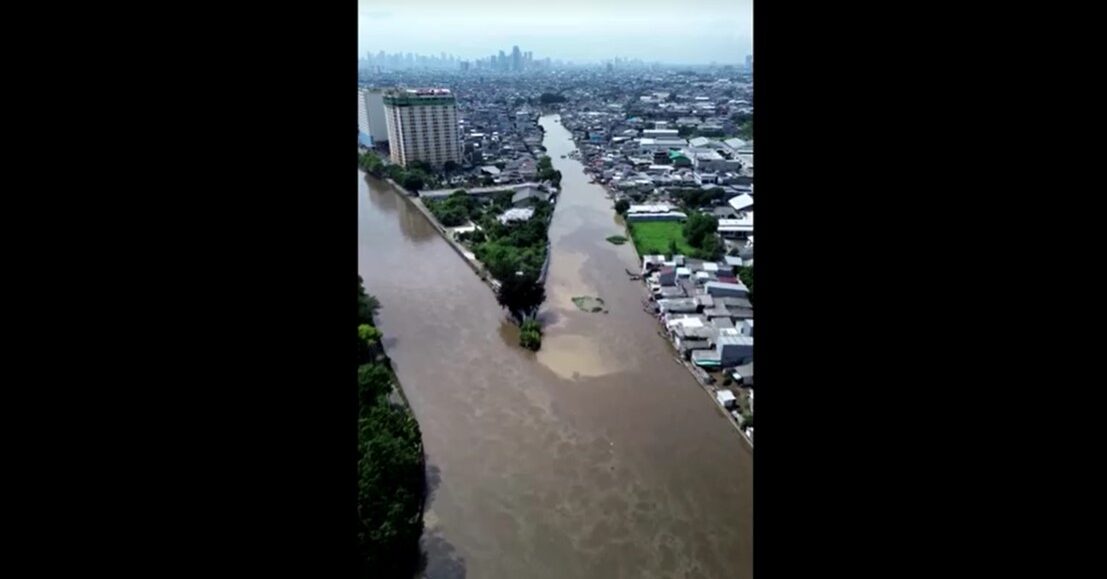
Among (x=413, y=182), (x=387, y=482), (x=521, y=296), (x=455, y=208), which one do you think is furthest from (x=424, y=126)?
(x=387, y=482)

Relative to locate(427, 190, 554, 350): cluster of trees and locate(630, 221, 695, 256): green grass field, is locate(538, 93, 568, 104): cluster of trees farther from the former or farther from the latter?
locate(630, 221, 695, 256): green grass field

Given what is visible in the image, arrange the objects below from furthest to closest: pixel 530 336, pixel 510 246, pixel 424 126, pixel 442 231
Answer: pixel 424 126, pixel 442 231, pixel 510 246, pixel 530 336

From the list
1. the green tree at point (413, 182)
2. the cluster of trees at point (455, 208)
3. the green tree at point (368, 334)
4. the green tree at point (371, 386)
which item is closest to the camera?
the green tree at point (371, 386)

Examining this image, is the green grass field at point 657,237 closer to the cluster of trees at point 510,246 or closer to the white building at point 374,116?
the cluster of trees at point 510,246

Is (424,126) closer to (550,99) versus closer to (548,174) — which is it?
(548,174)

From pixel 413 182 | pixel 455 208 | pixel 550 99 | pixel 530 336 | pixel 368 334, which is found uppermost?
pixel 550 99

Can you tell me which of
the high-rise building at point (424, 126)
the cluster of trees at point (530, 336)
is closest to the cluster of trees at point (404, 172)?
the high-rise building at point (424, 126)

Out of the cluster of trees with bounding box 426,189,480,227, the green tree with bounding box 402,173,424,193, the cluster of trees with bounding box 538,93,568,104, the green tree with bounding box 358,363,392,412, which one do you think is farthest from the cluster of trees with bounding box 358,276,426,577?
the cluster of trees with bounding box 538,93,568,104
